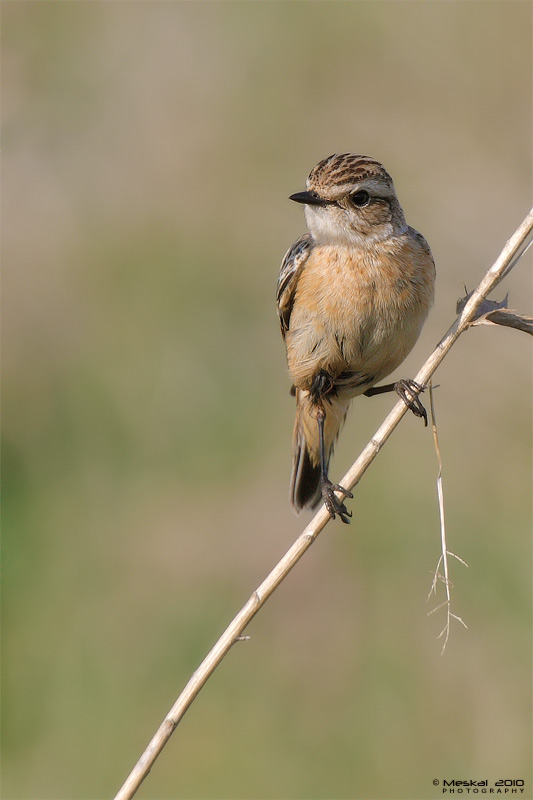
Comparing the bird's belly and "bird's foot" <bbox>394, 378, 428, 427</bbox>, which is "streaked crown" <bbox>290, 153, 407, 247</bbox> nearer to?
the bird's belly

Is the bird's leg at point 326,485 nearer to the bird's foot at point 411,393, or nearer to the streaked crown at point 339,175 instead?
the bird's foot at point 411,393

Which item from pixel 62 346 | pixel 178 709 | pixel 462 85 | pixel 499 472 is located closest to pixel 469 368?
pixel 499 472

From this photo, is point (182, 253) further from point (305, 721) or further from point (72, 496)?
point (305, 721)

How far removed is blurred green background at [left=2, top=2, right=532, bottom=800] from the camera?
225 inches

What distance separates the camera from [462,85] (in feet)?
26.8

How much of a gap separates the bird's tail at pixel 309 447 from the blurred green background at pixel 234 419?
112 centimetres

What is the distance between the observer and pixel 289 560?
3.32 meters

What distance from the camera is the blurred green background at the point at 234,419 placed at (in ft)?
18.7

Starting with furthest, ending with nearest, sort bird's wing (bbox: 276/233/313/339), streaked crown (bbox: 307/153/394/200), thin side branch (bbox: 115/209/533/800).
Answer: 1. bird's wing (bbox: 276/233/313/339)
2. streaked crown (bbox: 307/153/394/200)
3. thin side branch (bbox: 115/209/533/800)

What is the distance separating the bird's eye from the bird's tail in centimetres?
118

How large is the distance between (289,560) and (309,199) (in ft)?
6.35

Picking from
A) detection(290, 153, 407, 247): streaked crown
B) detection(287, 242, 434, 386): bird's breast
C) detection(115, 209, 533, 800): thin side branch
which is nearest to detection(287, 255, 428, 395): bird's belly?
detection(287, 242, 434, 386): bird's breast

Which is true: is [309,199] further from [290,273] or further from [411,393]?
[411,393]

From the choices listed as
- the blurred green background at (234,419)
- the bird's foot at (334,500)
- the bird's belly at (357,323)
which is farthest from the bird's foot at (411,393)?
the blurred green background at (234,419)
